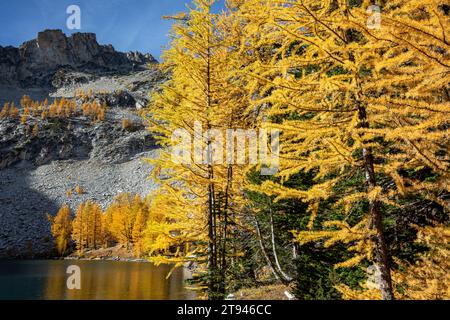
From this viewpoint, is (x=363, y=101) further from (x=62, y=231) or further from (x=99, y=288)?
(x=62, y=231)

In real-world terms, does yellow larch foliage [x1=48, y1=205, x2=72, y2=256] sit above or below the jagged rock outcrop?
below

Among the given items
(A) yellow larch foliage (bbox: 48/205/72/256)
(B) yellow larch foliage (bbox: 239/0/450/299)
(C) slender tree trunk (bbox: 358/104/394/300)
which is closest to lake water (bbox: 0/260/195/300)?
(C) slender tree trunk (bbox: 358/104/394/300)

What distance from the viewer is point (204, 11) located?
1009 cm

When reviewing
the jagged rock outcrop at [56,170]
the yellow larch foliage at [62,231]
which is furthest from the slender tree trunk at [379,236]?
the jagged rock outcrop at [56,170]

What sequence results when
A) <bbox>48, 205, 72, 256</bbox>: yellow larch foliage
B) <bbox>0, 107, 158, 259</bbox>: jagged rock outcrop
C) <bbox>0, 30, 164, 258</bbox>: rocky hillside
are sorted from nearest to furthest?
<bbox>48, 205, 72, 256</bbox>: yellow larch foliage, <bbox>0, 107, 158, 259</bbox>: jagged rock outcrop, <bbox>0, 30, 164, 258</bbox>: rocky hillside

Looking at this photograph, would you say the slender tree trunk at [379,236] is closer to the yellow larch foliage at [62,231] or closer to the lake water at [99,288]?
the lake water at [99,288]

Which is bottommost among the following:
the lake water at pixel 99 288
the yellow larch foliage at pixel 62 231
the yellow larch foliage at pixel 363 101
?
the lake water at pixel 99 288

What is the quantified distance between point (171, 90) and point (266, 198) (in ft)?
16.3

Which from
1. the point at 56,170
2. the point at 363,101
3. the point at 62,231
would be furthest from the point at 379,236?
the point at 56,170

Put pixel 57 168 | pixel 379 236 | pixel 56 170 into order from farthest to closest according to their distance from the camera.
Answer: pixel 57 168 → pixel 56 170 → pixel 379 236

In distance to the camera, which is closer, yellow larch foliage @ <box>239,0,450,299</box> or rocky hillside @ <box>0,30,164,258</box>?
yellow larch foliage @ <box>239,0,450,299</box>

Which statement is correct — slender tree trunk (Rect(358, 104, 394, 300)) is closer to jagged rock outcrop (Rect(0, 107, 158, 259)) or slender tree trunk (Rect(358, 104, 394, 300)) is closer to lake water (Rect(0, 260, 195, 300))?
lake water (Rect(0, 260, 195, 300))
